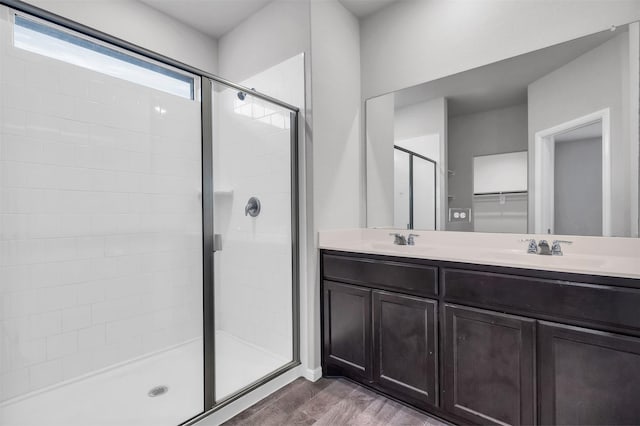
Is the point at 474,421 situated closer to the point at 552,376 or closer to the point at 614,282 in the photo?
the point at 552,376

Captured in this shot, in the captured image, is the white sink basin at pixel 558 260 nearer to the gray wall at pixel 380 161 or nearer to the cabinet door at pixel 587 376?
the cabinet door at pixel 587 376

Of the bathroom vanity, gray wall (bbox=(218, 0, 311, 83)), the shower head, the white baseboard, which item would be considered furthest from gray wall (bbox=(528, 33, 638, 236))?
the shower head

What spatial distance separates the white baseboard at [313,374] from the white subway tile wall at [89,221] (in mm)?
817

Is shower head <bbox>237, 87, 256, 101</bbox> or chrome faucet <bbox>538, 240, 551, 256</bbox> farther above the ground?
shower head <bbox>237, 87, 256, 101</bbox>

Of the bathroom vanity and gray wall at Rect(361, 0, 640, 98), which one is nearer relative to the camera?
the bathroom vanity

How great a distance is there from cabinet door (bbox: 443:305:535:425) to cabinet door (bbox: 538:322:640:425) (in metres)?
0.06

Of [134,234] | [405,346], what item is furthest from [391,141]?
[134,234]

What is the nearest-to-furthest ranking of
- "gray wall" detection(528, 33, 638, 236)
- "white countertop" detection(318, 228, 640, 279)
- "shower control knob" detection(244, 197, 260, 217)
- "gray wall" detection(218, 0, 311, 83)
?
"white countertop" detection(318, 228, 640, 279) < "gray wall" detection(528, 33, 638, 236) < "gray wall" detection(218, 0, 311, 83) < "shower control knob" detection(244, 197, 260, 217)

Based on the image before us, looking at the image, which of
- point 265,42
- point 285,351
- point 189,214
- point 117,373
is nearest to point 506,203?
point 285,351

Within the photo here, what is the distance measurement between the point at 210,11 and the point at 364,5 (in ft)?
4.10

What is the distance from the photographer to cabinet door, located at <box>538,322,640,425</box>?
117 cm

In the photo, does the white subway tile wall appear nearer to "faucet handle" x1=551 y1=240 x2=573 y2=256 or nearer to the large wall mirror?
the large wall mirror

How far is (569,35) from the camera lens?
169 centimetres

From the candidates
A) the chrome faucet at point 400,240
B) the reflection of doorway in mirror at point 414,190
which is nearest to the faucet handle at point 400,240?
the chrome faucet at point 400,240
